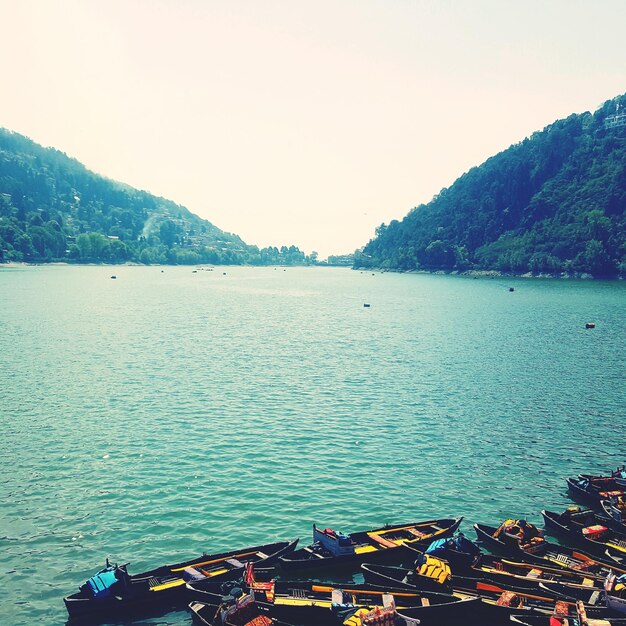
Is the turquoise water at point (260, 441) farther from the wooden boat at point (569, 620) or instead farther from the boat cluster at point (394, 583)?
the wooden boat at point (569, 620)

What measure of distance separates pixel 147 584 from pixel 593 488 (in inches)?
1306

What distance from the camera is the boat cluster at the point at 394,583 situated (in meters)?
28.6

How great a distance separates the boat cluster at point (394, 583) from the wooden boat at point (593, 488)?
15.7ft

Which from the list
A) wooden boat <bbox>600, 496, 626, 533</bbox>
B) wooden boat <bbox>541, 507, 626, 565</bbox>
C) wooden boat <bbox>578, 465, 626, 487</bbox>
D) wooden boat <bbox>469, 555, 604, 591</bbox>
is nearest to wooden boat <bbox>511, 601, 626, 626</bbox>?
wooden boat <bbox>469, 555, 604, 591</bbox>

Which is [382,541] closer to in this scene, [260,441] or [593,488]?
[593,488]

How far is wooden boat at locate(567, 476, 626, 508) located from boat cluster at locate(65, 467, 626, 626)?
15.7ft

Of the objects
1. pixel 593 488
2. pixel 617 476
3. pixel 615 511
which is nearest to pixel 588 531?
pixel 615 511

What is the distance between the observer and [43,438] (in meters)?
54.5

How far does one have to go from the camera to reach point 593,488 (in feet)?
142

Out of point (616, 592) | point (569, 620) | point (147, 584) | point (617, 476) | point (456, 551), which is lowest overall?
point (147, 584)

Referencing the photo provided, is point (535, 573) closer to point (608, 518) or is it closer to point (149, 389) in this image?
point (608, 518)

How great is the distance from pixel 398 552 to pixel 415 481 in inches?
471

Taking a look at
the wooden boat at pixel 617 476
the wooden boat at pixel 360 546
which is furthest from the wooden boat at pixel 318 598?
the wooden boat at pixel 617 476

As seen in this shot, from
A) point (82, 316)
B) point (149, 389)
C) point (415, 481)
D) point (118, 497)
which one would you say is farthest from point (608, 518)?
point (82, 316)
